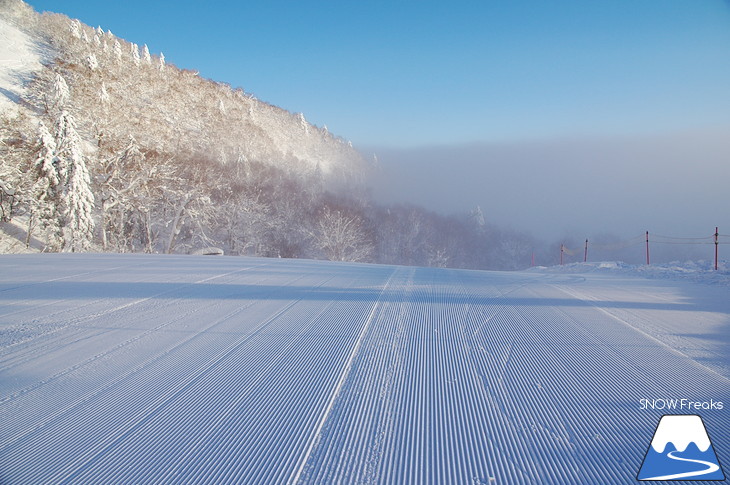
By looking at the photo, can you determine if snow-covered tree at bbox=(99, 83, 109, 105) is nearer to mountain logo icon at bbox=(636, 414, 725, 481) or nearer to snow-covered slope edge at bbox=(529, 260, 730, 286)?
snow-covered slope edge at bbox=(529, 260, 730, 286)

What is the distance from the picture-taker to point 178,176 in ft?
109

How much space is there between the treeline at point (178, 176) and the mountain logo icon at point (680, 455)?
2267cm

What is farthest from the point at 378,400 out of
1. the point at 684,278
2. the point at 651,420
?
the point at 684,278

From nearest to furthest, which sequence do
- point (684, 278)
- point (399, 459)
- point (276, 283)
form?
point (399, 459) < point (276, 283) < point (684, 278)

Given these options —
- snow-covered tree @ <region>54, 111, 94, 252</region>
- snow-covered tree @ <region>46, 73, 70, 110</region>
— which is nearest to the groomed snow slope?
snow-covered tree @ <region>54, 111, 94, 252</region>

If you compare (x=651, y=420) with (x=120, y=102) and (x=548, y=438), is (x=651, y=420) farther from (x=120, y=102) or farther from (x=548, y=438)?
(x=120, y=102)

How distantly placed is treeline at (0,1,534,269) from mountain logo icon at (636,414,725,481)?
2267 cm

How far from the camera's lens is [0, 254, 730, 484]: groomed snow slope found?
5.74 ft

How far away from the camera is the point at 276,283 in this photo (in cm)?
636

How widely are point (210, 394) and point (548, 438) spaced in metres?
2.18

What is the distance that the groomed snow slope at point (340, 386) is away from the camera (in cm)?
175

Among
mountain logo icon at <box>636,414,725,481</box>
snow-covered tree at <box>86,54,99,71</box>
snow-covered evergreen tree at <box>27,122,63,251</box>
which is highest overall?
snow-covered tree at <box>86,54,99,71</box>

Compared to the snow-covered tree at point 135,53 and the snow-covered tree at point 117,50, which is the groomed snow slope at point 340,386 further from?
the snow-covered tree at point 135,53

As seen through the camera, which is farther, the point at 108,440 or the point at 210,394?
the point at 210,394
